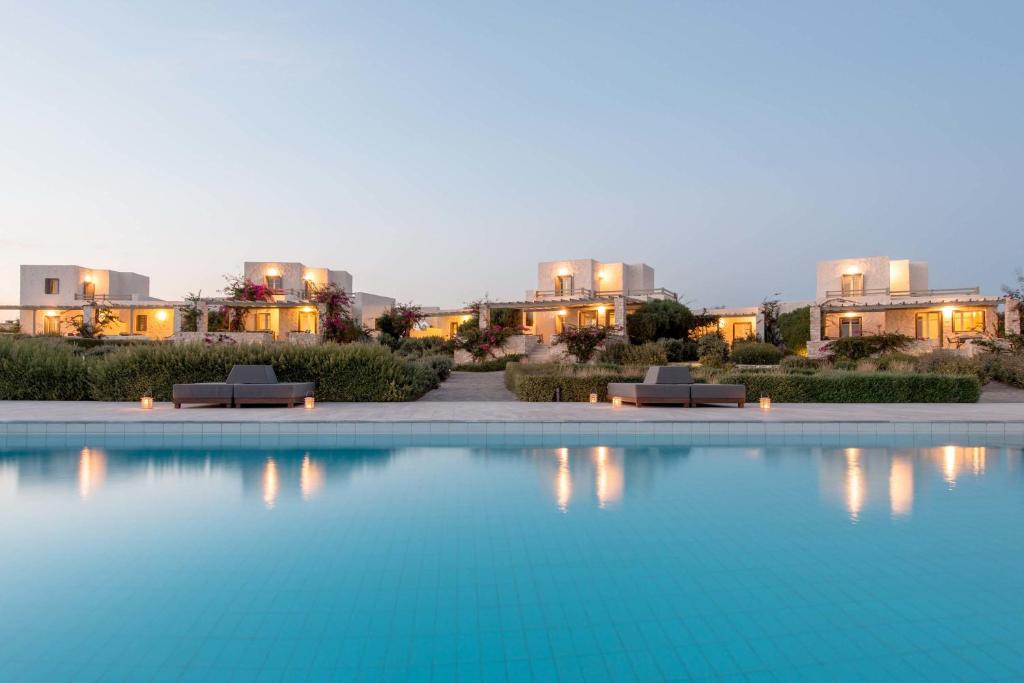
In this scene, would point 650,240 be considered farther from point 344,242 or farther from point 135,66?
point 135,66

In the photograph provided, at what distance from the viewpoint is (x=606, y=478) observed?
6.29m

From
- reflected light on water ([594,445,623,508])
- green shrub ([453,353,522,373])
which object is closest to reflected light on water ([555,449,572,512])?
reflected light on water ([594,445,623,508])

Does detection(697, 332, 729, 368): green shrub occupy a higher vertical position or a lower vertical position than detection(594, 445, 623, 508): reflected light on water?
higher

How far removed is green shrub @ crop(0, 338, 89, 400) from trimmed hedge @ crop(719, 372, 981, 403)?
12945 mm

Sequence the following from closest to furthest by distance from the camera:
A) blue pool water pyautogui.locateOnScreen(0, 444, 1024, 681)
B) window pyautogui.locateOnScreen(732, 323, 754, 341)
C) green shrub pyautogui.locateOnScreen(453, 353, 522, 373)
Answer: blue pool water pyautogui.locateOnScreen(0, 444, 1024, 681) < green shrub pyautogui.locateOnScreen(453, 353, 522, 373) < window pyautogui.locateOnScreen(732, 323, 754, 341)

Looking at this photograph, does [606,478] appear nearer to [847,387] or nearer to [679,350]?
[847,387]

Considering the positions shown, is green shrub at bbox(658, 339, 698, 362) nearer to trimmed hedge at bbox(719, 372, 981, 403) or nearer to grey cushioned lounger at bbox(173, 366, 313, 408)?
trimmed hedge at bbox(719, 372, 981, 403)

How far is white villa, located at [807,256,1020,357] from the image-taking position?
96.6ft

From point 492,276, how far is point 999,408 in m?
32.9

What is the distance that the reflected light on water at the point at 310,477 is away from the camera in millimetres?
5782

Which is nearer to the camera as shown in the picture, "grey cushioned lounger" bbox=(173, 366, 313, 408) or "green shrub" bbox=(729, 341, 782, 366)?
"grey cushioned lounger" bbox=(173, 366, 313, 408)

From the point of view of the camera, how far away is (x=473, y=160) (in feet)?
75.8

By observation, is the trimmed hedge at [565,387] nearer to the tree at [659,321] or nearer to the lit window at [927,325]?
the tree at [659,321]

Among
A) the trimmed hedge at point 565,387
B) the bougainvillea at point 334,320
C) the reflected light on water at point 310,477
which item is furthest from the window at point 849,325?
the reflected light on water at point 310,477
